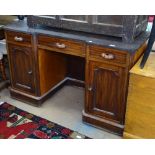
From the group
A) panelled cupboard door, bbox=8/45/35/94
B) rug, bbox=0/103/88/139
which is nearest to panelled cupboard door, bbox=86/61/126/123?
rug, bbox=0/103/88/139

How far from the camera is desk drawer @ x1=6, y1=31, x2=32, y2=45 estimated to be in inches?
65.6

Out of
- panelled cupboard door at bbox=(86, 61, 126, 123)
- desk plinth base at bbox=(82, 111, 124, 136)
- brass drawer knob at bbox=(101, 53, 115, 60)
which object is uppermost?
brass drawer knob at bbox=(101, 53, 115, 60)

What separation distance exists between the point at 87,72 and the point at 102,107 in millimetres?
289

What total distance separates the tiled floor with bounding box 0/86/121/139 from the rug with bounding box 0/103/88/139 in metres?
0.06

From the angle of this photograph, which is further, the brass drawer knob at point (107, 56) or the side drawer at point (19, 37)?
the side drawer at point (19, 37)

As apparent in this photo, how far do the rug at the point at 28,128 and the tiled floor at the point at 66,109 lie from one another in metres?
0.06

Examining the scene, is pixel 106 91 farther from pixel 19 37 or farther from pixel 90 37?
pixel 19 37

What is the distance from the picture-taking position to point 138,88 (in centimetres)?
132

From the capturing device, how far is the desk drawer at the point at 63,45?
147cm

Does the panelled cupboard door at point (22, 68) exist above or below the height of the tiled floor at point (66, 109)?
above

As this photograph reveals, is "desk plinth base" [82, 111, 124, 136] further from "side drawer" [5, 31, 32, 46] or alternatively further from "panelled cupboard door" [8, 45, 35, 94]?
"side drawer" [5, 31, 32, 46]

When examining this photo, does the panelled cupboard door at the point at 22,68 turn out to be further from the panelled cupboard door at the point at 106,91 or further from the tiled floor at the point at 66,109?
the panelled cupboard door at the point at 106,91

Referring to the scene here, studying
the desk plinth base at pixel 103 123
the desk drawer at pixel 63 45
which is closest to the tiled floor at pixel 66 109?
the desk plinth base at pixel 103 123

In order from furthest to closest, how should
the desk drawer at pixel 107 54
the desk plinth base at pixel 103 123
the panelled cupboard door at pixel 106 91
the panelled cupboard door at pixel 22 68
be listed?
the panelled cupboard door at pixel 22 68
the desk plinth base at pixel 103 123
the panelled cupboard door at pixel 106 91
the desk drawer at pixel 107 54
